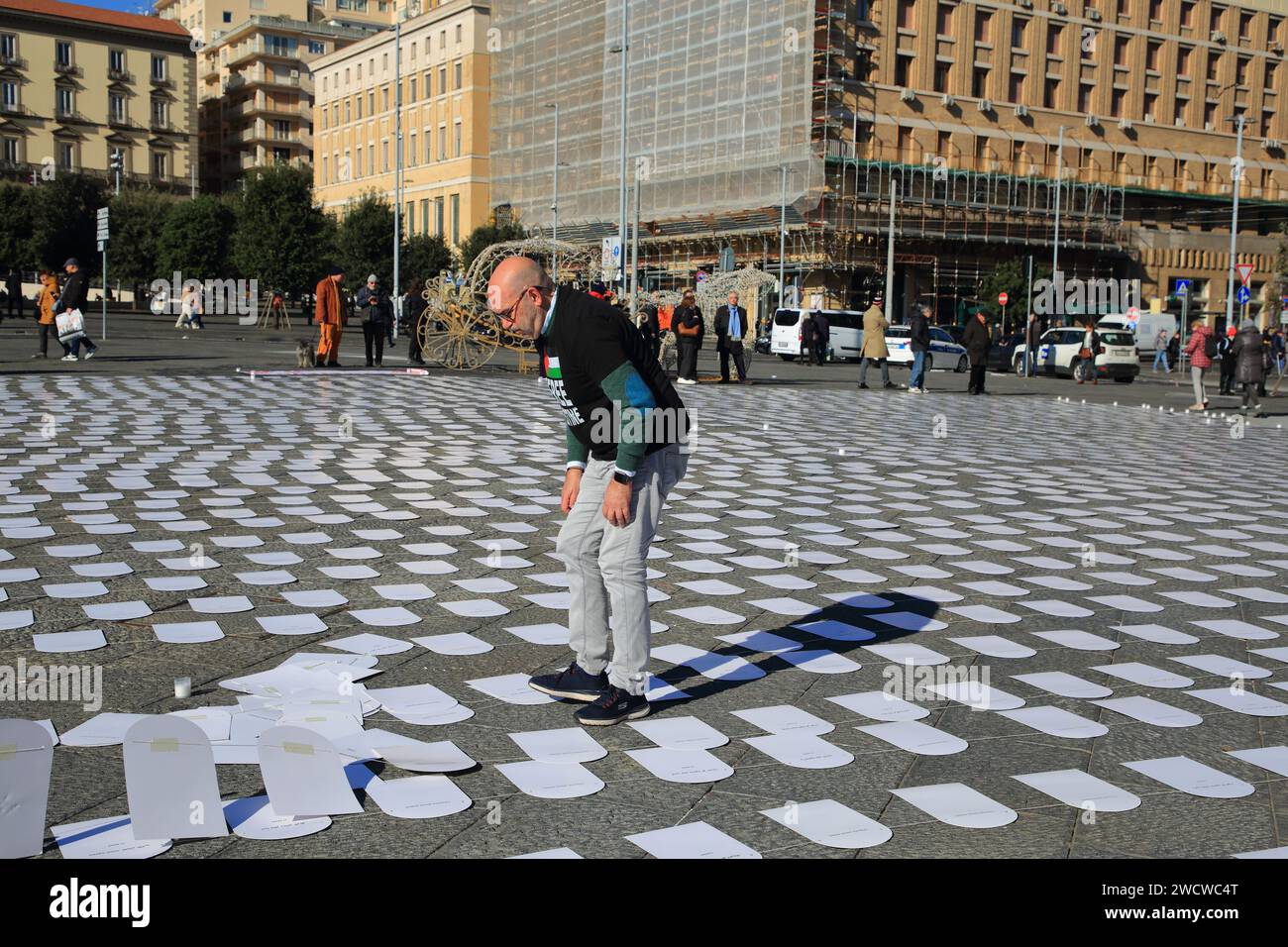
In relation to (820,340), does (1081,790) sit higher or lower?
lower

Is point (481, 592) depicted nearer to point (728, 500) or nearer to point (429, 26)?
point (728, 500)

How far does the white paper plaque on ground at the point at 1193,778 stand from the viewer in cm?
430

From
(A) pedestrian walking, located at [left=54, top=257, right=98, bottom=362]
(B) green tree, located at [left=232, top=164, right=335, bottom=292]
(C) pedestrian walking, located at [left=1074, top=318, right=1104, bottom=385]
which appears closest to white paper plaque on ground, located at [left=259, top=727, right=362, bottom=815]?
(A) pedestrian walking, located at [left=54, top=257, right=98, bottom=362]

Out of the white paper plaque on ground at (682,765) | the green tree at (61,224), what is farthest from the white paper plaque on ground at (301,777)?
the green tree at (61,224)

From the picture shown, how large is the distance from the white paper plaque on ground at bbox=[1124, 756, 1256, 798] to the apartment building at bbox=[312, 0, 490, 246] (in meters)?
74.8

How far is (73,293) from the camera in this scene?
23.4m

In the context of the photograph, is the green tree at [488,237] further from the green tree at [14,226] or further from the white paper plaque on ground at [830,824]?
the white paper plaque on ground at [830,824]

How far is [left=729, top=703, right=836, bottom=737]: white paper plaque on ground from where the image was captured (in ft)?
15.9

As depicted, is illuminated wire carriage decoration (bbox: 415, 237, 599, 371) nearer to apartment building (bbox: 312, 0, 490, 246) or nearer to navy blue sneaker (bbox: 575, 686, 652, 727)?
navy blue sneaker (bbox: 575, 686, 652, 727)

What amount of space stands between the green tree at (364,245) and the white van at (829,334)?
1033 inches

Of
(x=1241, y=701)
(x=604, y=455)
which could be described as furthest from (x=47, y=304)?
(x=1241, y=701)

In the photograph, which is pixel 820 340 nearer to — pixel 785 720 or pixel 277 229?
pixel 277 229

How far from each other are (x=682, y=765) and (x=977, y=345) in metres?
22.1
